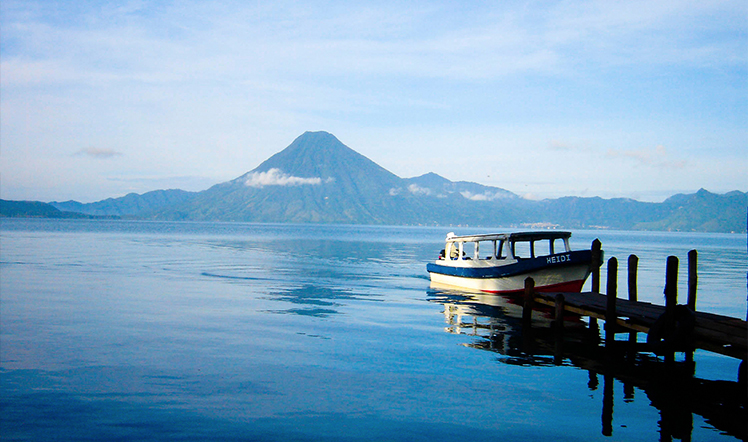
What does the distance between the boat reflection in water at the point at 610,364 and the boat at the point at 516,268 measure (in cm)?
250

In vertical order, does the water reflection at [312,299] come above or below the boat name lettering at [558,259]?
below

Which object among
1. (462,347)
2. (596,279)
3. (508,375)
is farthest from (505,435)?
(596,279)

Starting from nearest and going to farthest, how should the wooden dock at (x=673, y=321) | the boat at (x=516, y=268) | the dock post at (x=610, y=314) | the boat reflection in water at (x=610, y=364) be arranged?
the boat reflection in water at (x=610, y=364) < the wooden dock at (x=673, y=321) < the dock post at (x=610, y=314) < the boat at (x=516, y=268)

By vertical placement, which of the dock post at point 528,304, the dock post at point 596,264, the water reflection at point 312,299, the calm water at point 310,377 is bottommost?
the water reflection at point 312,299

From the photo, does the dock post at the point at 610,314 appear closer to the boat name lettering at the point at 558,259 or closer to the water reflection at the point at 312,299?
the boat name lettering at the point at 558,259

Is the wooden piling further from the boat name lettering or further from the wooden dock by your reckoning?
the boat name lettering

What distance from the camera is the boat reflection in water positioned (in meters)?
13.9

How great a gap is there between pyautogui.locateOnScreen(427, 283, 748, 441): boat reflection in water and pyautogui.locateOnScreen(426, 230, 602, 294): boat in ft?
8.19

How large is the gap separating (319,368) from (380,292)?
1998cm

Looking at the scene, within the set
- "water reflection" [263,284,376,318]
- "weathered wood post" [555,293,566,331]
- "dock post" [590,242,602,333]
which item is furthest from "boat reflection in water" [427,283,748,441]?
"water reflection" [263,284,376,318]

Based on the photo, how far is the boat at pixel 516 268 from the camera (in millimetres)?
31250

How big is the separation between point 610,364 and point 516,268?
45.3 feet

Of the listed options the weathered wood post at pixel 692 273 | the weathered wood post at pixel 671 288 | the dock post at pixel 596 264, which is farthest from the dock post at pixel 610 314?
the dock post at pixel 596 264

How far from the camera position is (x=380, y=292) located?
1457 inches
